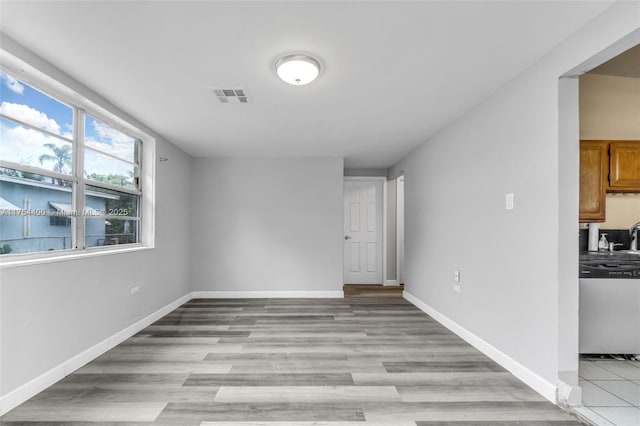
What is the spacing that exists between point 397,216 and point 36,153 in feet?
17.9

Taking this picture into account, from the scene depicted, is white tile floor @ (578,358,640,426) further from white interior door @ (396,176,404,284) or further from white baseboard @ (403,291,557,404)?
white interior door @ (396,176,404,284)

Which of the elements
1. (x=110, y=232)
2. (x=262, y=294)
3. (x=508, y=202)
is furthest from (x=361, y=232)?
(x=110, y=232)

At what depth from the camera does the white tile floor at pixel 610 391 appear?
6.20 ft

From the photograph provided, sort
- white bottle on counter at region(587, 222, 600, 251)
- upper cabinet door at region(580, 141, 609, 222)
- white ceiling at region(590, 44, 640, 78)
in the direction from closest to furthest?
1. white ceiling at region(590, 44, 640, 78)
2. upper cabinet door at region(580, 141, 609, 222)
3. white bottle on counter at region(587, 222, 600, 251)

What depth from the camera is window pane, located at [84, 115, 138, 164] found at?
289cm

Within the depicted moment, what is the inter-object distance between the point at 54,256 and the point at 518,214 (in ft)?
11.9

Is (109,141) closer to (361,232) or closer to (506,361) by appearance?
(506,361)

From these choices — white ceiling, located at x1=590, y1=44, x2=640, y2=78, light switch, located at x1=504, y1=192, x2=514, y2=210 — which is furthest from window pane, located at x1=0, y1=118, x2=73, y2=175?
white ceiling, located at x1=590, y1=44, x2=640, y2=78

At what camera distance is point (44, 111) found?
2.38m

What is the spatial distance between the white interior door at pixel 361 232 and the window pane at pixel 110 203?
3.79 m

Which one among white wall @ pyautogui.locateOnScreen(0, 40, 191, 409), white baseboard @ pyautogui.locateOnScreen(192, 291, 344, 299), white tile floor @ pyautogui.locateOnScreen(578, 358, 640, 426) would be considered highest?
white wall @ pyautogui.locateOnScreen(0, 40, 191, 409)

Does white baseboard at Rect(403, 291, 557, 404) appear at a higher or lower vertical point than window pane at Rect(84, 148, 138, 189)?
lower

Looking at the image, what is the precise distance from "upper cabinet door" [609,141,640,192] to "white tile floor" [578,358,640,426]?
154 cm

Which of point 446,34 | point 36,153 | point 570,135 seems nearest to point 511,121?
point 570,135
